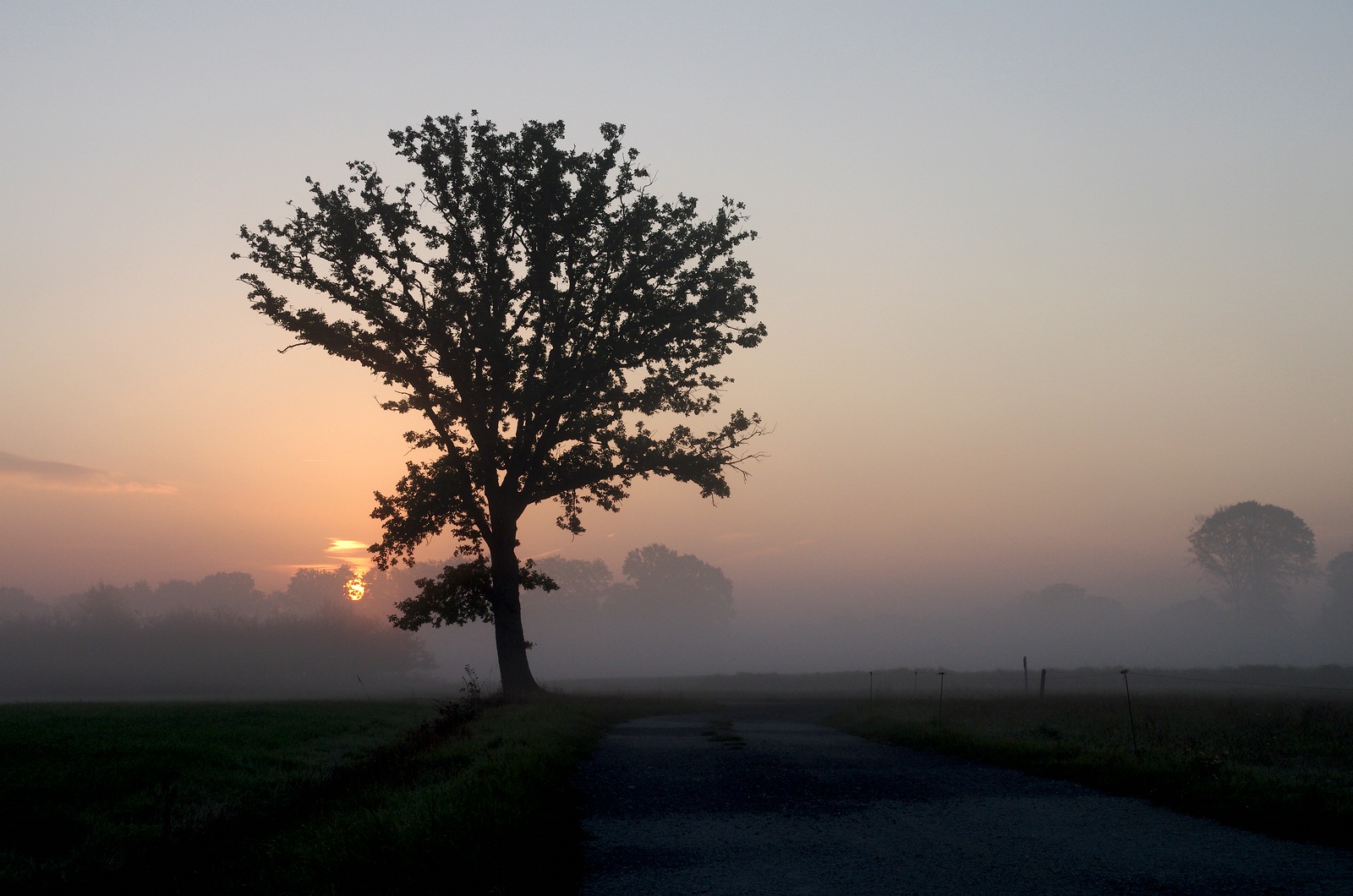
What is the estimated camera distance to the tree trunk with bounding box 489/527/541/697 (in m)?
30.7

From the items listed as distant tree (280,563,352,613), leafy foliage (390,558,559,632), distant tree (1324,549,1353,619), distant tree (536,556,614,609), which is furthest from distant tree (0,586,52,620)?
distant tree (1324,549,1353,619)

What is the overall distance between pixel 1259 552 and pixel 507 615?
354 feet

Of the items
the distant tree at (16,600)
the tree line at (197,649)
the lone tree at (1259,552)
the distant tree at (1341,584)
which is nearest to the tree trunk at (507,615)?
the tree line at (197,649)

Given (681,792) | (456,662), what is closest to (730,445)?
(681,792)

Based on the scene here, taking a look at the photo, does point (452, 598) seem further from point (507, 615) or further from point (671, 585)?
point (671, 585)

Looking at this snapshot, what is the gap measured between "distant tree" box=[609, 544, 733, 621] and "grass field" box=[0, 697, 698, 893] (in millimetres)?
146962

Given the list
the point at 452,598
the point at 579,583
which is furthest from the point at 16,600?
the point at 452,598

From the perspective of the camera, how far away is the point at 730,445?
31953 millimetres

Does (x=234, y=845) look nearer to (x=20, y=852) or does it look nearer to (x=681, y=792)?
(x=20, y=852)

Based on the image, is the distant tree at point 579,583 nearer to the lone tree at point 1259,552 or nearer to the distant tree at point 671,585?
the distant tree at point 671,585

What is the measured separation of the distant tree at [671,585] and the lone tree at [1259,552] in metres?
86.6

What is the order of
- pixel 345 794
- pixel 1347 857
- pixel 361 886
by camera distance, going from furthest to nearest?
pixel 345 794, pixel 1347 857, pixel 361 886

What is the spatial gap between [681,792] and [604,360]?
63.8 ft

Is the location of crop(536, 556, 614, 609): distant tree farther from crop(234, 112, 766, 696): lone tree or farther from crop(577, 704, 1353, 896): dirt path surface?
crop(577, 704, 1353, 896): dirt path surface
